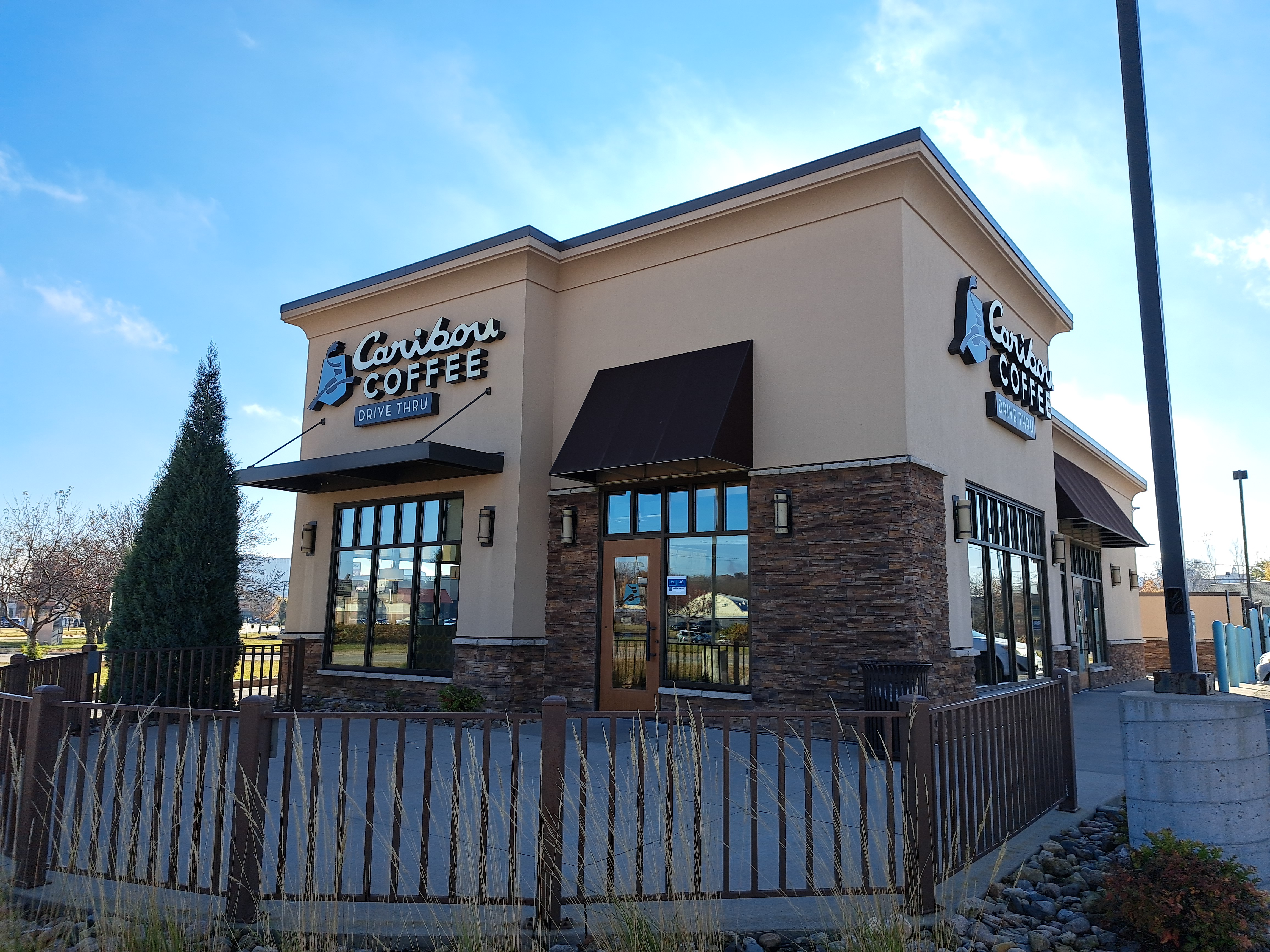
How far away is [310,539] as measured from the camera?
595 inches

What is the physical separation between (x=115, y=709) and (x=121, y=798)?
666 millimetres

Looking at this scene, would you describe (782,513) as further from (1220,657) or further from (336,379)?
(1220,657)

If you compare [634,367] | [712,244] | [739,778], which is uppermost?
[712,244]

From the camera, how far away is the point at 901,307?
10438mm

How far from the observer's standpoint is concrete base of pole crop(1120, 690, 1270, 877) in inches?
207

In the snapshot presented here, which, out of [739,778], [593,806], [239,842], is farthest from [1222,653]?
[239,842]

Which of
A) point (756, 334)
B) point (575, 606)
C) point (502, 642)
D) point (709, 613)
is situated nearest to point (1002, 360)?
point (756, 334)

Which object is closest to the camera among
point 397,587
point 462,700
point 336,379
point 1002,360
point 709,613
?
point 709,613

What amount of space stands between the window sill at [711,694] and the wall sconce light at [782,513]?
2072mm

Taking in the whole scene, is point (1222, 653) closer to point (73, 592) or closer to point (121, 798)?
point (121, 798)

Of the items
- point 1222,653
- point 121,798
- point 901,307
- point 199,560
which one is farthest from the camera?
point 1222,653

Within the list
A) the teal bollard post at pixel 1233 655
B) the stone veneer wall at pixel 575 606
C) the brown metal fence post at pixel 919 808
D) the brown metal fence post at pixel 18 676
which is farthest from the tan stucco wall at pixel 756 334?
the teal bollard post at pixel 1233 655

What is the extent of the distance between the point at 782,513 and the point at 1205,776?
5800 mm

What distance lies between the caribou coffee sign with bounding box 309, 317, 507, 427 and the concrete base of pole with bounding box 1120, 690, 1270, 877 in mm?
10089
